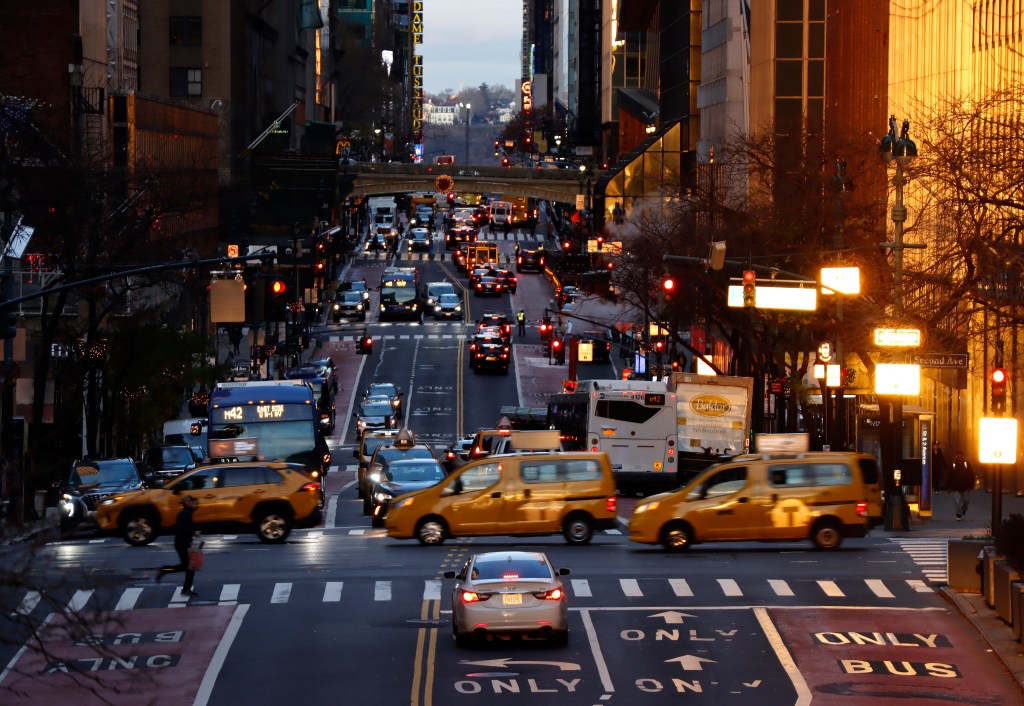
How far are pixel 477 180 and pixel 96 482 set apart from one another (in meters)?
106

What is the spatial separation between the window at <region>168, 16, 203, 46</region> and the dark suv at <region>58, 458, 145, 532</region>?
89057 mm

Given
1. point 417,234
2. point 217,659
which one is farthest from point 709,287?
point 417,234

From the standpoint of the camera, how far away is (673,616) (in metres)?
26.9

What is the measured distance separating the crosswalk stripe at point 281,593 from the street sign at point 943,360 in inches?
565

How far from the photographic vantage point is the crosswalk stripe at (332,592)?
94.5 feet

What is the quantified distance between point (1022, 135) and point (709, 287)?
34.6 m

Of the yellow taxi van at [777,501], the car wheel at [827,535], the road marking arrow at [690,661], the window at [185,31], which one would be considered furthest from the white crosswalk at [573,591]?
the window at [185,31]

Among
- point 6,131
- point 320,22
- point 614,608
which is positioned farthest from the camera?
point 320,22

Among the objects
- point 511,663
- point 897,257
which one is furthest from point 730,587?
point 897,257

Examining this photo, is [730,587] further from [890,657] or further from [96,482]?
[96,482]

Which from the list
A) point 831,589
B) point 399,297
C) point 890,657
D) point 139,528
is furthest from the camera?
point 399,297

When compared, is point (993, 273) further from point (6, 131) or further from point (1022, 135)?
point (6, 131)

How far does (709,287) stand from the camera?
64.6 m

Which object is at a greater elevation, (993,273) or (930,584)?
(993,273)
